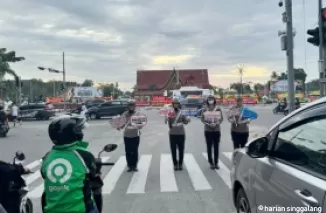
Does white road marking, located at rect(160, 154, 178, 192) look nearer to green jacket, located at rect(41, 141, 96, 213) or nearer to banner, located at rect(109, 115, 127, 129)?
banner, located at rect(109, 115, 127, 129)

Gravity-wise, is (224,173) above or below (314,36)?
below

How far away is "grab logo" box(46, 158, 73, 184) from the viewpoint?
3.34m

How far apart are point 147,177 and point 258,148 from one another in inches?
220

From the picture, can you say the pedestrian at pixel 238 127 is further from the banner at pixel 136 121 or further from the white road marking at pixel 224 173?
the banner at pixel 136 121

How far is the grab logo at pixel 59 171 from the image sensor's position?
334 centimetres

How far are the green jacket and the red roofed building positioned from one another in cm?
8094

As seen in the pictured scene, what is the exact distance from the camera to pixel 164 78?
87.0 metres

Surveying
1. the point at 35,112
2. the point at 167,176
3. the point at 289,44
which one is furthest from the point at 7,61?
the point at 167,176

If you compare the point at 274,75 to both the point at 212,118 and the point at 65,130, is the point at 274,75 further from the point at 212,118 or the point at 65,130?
the point at 65,130

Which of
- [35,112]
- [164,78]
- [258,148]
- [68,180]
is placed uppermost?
[164,78]

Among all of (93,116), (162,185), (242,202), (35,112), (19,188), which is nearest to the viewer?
(19,188)

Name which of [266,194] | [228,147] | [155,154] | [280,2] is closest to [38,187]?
[155,154]

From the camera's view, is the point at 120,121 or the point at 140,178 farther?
the point at 120,121

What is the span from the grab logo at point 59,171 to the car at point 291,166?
1641 millimetres
